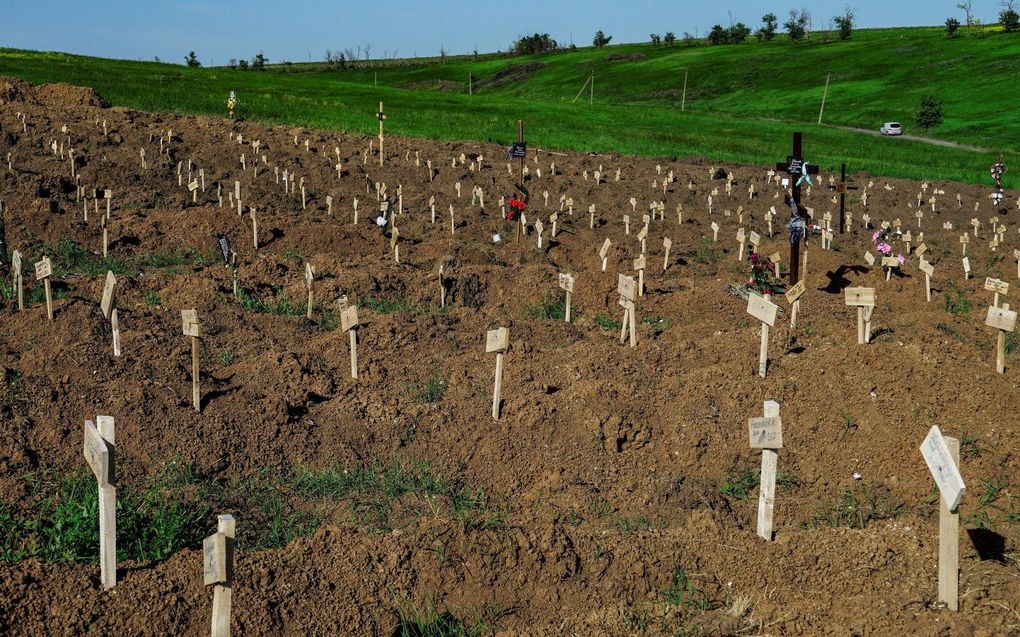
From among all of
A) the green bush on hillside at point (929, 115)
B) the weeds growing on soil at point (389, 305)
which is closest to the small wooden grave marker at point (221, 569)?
the weeds growing on soil at point (389, 305)

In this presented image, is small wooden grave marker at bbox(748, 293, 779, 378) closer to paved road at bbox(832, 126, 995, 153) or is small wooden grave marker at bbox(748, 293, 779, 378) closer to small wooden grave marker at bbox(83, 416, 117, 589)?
small wooden grave marker at bbox(83, 416, 117, 589)

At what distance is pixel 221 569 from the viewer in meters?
4.56

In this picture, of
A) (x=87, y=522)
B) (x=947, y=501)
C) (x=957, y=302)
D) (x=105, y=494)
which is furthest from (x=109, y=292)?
(x=957, y=302)

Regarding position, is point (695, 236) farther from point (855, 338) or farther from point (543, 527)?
point (543, 527)

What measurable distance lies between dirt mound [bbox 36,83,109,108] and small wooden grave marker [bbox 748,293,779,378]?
31.4 metres

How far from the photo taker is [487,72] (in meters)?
105

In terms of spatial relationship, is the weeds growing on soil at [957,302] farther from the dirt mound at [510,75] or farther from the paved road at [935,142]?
the dirt mound at [510,75]

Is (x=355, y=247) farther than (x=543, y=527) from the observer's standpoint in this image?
Yes

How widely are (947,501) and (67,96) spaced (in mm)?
36335

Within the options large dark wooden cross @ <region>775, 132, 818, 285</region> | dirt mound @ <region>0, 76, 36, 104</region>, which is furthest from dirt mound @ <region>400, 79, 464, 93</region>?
large dark wooden cross @ <region>775, 132, 818, 285</region>

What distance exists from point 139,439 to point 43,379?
5.05 feet

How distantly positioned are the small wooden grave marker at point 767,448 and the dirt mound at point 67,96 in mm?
33638

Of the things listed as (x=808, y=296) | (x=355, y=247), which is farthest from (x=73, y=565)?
(x=355, y=247)

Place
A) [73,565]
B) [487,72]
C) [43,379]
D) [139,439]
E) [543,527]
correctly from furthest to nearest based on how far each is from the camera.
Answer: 1. [487,72]
2. [43,379]
3. [139,439]
4. [543,527]
5. [73,565]
